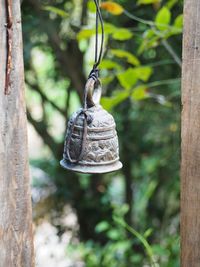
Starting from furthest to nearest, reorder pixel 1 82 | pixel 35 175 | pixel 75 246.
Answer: pixel 35 175 < pixel 75 246 < pixel 1 82

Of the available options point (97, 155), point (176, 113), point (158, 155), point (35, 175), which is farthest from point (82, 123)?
point (35, 175)

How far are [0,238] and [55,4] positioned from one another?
1.93 m

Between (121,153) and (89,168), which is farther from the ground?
(89,168)

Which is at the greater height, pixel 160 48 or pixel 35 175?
pixel 160 48

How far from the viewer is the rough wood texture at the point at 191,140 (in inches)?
45.6

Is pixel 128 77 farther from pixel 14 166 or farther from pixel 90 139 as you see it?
pixel 14 166

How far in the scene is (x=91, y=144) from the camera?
119 cm

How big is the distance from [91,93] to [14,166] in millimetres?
268

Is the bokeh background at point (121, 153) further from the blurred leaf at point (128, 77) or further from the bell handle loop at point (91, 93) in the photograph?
the bell handle loop at point (91, 93)

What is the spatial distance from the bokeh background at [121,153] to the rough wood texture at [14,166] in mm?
1593

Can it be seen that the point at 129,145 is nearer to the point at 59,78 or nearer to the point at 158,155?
the point at 158,155

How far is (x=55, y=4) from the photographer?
2754mm

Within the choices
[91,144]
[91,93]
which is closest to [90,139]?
[91,144]

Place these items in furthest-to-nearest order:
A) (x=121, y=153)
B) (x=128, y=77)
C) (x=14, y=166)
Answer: (x=121, y=153) → (x=128, y=77) → (x=14, y=166)
